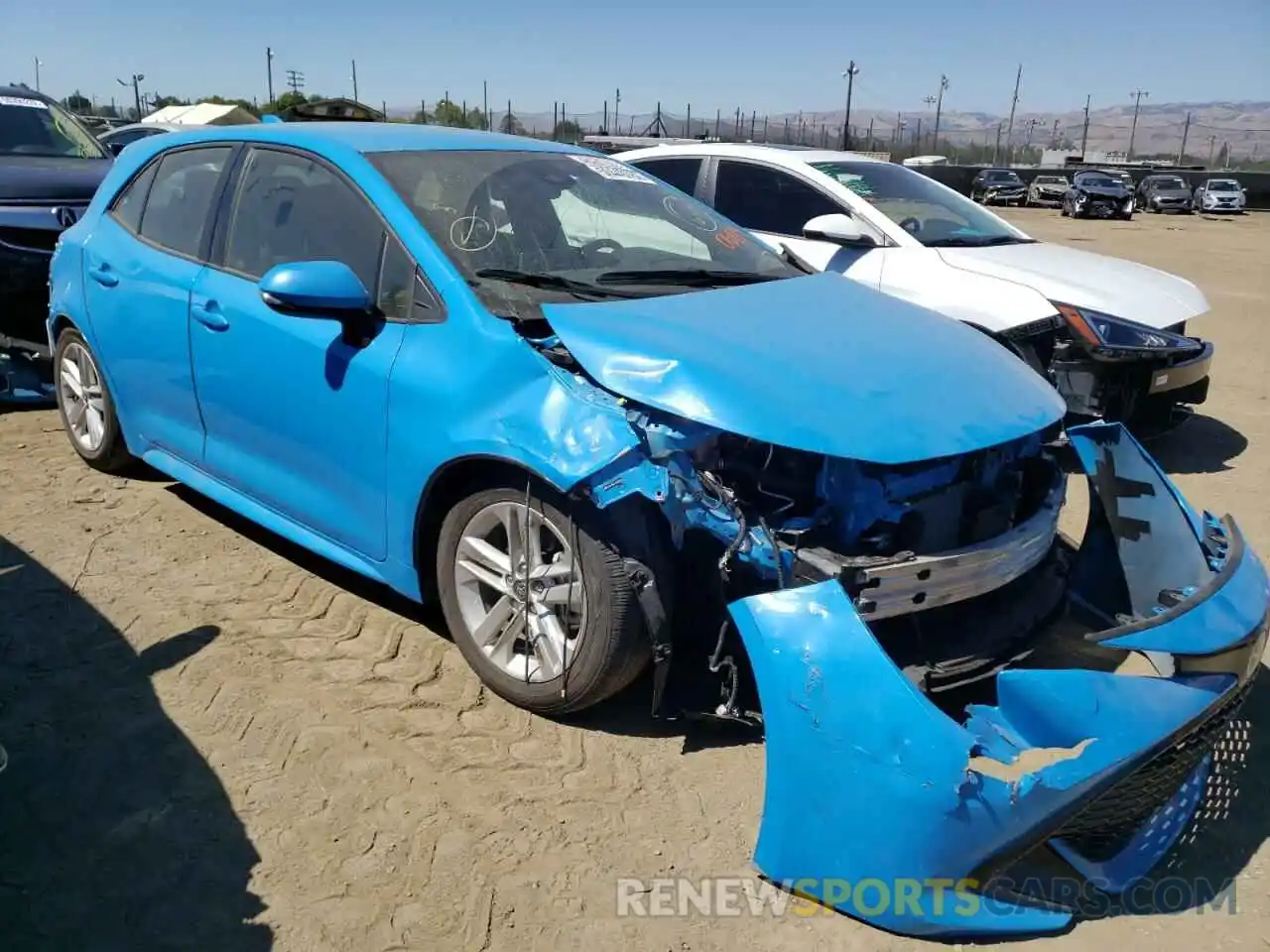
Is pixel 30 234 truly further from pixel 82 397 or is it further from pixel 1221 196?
pixel 1221 196

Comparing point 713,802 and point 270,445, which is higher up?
point 270,445

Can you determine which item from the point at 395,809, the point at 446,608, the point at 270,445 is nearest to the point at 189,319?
the point at 270,445

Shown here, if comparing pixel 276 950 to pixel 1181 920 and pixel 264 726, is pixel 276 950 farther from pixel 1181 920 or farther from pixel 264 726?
pixel 1181 920

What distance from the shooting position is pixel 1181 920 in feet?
8.43

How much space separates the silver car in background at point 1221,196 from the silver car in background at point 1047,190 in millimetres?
4618

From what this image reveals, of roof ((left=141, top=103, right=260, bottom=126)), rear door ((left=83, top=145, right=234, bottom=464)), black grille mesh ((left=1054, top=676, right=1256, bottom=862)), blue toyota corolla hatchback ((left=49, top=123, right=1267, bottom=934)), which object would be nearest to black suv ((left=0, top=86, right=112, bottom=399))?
rear door ((left=83, top=145, right=234, bottom=464))

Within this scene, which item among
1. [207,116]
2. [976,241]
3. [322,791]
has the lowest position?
[322,791]

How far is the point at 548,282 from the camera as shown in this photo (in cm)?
341

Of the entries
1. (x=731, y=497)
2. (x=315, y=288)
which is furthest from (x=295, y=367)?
(x=731, y=497)

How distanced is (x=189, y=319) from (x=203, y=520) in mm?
1114

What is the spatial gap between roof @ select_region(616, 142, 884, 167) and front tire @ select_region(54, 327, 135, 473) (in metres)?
3.95

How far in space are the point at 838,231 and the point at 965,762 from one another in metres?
4.31

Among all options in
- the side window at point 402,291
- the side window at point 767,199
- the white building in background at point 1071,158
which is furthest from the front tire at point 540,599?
the white building in background at point 1071,158

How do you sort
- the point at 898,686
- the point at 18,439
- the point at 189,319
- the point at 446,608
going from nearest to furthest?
1. the point at 898,686
2. the point at 446,608
3. the point at 189,319
4. the point at 18,439
